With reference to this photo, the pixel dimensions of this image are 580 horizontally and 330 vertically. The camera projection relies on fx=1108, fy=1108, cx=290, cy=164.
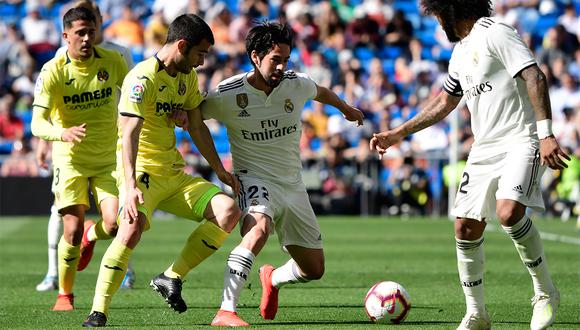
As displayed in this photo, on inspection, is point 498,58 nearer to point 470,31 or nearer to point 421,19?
point 470,31

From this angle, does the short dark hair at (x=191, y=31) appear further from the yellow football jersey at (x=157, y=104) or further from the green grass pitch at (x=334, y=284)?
the green grass pitch at (x=334, y=284)

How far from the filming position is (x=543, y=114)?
21.5 feet

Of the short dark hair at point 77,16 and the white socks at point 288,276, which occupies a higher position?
the short dark hair at point 77,16

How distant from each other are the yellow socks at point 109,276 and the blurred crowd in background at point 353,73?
47.4 ft

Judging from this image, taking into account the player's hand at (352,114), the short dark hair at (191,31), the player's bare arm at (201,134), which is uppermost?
the short dark hair at (191,31)

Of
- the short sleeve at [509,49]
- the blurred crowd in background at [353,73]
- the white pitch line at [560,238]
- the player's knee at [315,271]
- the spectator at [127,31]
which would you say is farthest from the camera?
the spectator at [127,31]

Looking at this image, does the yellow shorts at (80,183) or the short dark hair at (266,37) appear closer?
the short dark hair at (266,37)

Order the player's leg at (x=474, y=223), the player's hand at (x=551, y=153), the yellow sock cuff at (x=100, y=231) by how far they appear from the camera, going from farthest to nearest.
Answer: the yellow sock cuff at (x=100, y=231)
the player's leg at (x=474, y=223)
the player's hand at (x=551, y=153)

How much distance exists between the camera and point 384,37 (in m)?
27.4

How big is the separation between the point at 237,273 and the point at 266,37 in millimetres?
1674

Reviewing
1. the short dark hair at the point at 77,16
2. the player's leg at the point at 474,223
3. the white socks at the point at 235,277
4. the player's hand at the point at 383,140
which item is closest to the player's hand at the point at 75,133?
the short dark hair at the point at 77,16

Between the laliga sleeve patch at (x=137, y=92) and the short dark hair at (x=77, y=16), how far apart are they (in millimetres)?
1406

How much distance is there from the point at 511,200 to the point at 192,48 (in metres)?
2.44

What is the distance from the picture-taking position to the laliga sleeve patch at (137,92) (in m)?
7.54
